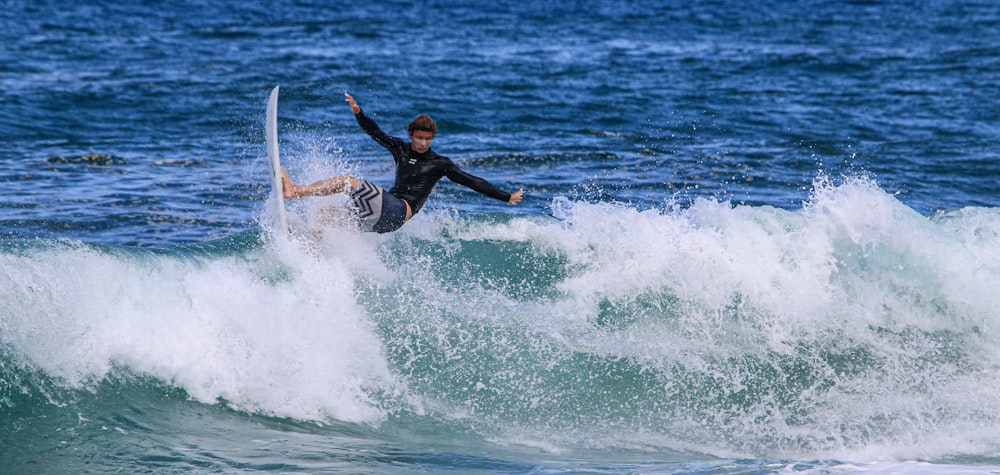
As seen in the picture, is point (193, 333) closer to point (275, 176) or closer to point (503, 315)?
point (275, 176)

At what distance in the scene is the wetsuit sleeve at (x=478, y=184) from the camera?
9266mm

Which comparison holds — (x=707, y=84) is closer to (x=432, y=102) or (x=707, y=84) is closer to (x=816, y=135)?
(x=816, y=135)

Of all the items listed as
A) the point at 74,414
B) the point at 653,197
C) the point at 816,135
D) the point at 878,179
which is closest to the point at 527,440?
the point at 74,414

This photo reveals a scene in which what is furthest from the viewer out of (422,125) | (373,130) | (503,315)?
(503,315)

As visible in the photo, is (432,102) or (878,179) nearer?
(878,179)

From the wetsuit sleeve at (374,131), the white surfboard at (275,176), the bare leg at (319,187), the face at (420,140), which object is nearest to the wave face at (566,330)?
the white surfboard at (275,176)

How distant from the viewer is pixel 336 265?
31.1ft

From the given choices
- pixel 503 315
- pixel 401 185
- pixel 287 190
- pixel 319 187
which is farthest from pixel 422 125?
pixel 503 315

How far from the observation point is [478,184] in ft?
30.6

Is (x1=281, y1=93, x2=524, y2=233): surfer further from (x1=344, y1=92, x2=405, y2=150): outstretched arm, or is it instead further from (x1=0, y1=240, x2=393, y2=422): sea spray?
(x1=0, y1=240, x2=393, y2=422): sea spray

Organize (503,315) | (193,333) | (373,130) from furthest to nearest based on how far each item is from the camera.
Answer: (503,315)
(373,130)
(193,333)

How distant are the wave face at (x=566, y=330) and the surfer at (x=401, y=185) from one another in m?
0.44

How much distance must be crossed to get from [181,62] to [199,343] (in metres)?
17.8

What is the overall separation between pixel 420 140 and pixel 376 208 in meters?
0.75
